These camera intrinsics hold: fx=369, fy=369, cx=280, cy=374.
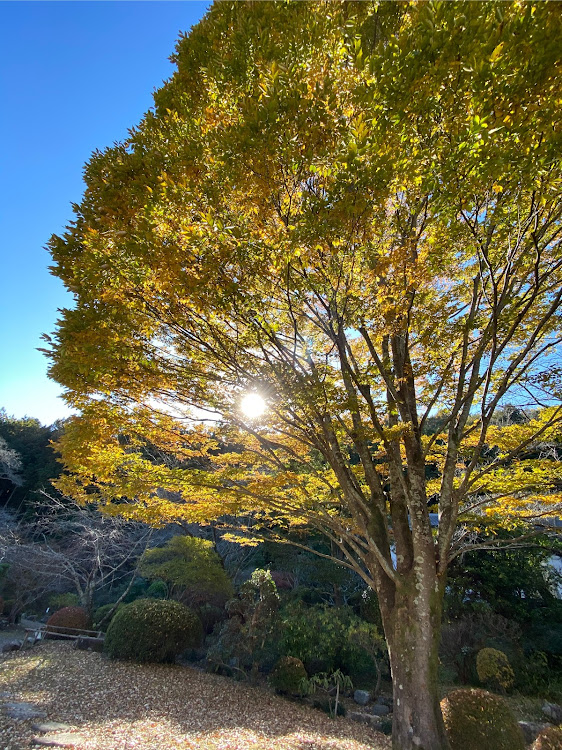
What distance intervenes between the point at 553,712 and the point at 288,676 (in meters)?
5.28

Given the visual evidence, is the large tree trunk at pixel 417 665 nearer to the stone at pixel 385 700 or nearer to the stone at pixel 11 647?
the stone at pixel 385 700

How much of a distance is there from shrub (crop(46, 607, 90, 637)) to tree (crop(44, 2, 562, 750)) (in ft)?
24.5

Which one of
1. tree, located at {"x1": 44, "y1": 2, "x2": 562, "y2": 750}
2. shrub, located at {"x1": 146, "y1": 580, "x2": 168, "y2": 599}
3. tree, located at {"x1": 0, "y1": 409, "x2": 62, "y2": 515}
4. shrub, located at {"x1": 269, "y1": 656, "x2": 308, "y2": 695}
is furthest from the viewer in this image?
tree, located at {"x1": 0, "y1": 409, "x2": 62, "y2": 515}

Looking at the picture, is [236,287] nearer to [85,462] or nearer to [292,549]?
[85,462]

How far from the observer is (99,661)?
8.10 metres

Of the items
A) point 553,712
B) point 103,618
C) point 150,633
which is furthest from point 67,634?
point 553,712

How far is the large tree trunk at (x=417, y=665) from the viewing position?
3.44 m

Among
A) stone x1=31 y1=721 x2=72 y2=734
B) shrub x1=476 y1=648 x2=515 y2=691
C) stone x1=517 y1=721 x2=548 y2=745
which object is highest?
shrub x1=476 y1=648 x2=515 y2=691

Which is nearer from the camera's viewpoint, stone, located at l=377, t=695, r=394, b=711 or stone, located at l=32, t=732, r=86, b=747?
stone, located at l=32, t=732, r=86, b=747

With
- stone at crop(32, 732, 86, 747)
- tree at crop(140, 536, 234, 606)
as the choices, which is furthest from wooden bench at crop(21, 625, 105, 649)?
stone at crop(32, 732, 86, 747)

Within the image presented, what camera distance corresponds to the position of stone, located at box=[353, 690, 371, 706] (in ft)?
26.6

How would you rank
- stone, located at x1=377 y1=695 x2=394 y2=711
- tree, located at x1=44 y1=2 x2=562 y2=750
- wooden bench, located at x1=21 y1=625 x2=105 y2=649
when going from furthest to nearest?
wooden bench, located at x1=21 y1=625 x2=105 y2=649 → stone, located at x1=377 y1=695 x2=394 y2=711 → tree, located at x1=44 y1=2 x2=562 y2=750

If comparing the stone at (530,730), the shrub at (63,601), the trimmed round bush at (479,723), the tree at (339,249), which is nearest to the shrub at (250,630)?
the tree at (339,249)

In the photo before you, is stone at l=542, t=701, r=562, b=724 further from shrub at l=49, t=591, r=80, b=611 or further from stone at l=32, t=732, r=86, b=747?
shrub at l=49, t=591, r=80, b=611
